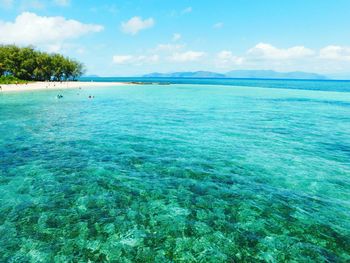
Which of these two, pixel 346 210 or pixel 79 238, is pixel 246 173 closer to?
pixel 346 210

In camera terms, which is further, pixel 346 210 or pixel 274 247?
pixel 346 210

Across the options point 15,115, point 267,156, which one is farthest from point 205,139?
point 15,115

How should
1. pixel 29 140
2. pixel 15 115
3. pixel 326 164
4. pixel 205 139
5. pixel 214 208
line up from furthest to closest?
pixel 15 115
pixel 205 139
pixel 29 140
pixel 326 164
pixel 214 208

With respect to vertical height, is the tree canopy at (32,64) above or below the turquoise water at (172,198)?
above

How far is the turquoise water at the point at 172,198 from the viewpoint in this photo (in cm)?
896

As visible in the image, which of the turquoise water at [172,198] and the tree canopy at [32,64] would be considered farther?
the tree canopy at [32,64]

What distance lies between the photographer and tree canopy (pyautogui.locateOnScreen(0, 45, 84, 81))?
107m

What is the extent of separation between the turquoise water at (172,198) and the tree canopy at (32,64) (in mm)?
105775

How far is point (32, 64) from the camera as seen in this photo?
11500 cm

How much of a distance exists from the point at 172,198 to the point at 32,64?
420 feet

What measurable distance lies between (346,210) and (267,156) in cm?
793

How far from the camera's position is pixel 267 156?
1972cm

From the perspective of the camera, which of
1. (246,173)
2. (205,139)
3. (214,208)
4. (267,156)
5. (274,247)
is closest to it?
(274,247)

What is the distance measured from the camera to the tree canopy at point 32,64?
10708 centimetres
